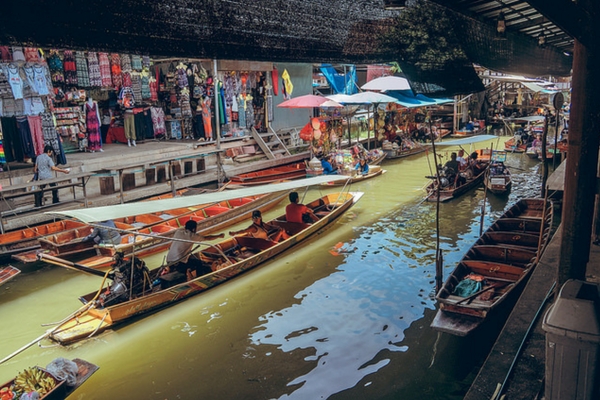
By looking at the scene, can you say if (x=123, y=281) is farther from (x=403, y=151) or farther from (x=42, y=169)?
(x=403, y=151)

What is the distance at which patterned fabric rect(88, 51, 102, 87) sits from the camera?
43.3 feet

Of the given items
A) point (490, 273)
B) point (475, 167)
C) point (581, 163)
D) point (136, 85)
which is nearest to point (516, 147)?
point (475, 167)

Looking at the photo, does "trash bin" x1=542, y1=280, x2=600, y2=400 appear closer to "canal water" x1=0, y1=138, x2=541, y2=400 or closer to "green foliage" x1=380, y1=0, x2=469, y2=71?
"canal water" x1=0, y1=138, x2=541, y2=400

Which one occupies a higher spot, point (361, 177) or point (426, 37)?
point (426, 37)

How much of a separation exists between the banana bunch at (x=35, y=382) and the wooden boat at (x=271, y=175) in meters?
9.31

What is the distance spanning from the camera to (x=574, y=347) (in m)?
3.12

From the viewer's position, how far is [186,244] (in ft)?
27.7

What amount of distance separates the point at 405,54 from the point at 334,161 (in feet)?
37.4

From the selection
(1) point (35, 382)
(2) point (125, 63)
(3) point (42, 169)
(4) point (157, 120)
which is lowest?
(1) point (35, 382)

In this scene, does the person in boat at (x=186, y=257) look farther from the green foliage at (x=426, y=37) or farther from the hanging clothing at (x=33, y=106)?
the hanging clothing at (x=33, y=106)

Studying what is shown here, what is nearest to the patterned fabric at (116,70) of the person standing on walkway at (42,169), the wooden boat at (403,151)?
the person standing on walkway at (42,169)

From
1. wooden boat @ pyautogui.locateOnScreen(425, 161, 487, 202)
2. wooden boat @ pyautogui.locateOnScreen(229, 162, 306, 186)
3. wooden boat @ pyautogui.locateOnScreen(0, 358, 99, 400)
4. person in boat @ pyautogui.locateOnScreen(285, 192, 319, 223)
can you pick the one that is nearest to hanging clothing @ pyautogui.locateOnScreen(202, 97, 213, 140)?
wooden boat @ pyautogui.locateOnScreen(229, 162, 306, 186)

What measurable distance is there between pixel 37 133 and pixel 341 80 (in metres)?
13.4

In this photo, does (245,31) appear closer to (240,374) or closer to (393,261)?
(240,374)
